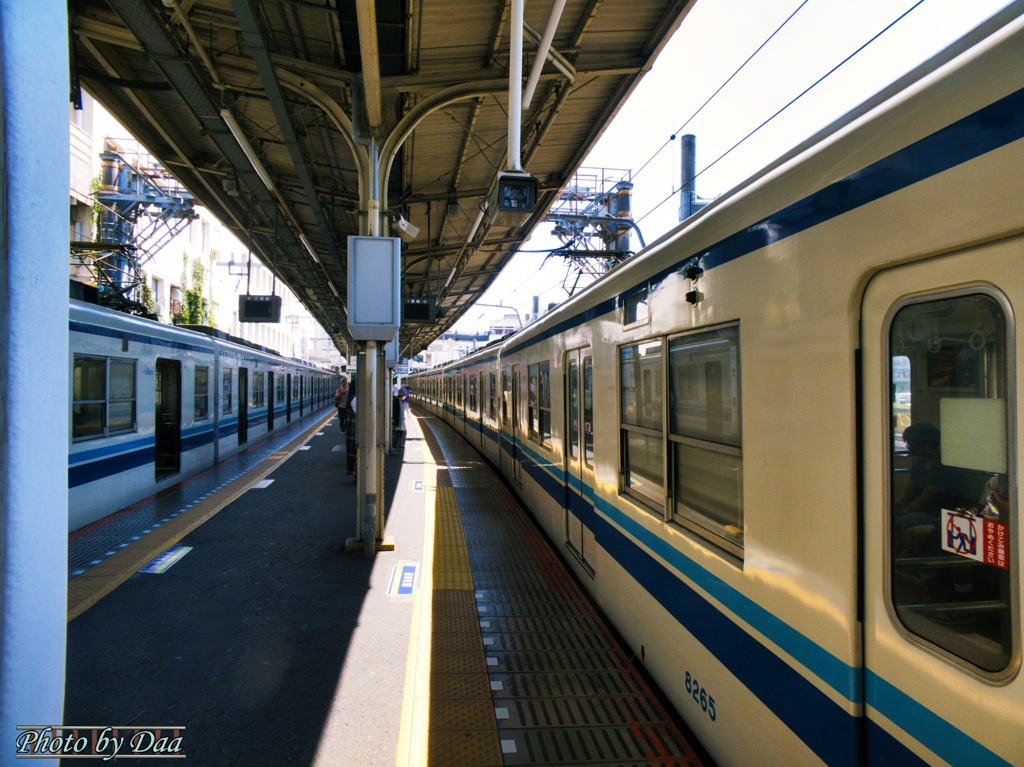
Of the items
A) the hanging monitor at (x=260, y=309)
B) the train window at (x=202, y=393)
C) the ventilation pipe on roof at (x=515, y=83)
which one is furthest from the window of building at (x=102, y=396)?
the ventilation pipe on roof at (x=515, y=83)

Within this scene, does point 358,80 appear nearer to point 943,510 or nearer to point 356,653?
point 356,653

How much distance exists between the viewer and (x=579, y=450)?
475cm

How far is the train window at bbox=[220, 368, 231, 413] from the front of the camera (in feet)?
36.0

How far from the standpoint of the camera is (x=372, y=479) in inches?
223

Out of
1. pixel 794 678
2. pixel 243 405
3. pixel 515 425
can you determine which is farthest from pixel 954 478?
pixel 243 405

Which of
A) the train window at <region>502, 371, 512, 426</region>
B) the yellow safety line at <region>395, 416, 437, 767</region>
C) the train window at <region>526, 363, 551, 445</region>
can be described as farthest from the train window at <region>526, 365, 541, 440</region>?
the yellow safety line at <region>395, 416, 437, 767</region>

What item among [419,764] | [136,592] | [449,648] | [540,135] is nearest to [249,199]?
[540,135]

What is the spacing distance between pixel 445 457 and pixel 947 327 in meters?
11.3

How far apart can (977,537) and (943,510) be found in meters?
0.09

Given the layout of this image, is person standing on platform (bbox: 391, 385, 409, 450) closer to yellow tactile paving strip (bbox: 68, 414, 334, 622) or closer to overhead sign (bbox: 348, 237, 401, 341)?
yellow tactile paving strip (bbox: 68, 414, 334, 622)

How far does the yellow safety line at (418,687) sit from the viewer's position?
2.71 metres

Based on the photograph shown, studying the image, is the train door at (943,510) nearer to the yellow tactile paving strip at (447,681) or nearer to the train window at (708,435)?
the train window at (708,435)

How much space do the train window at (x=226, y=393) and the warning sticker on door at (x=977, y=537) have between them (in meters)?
11.4

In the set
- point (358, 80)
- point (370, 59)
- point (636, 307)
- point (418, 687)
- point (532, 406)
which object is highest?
point (358, 80)
